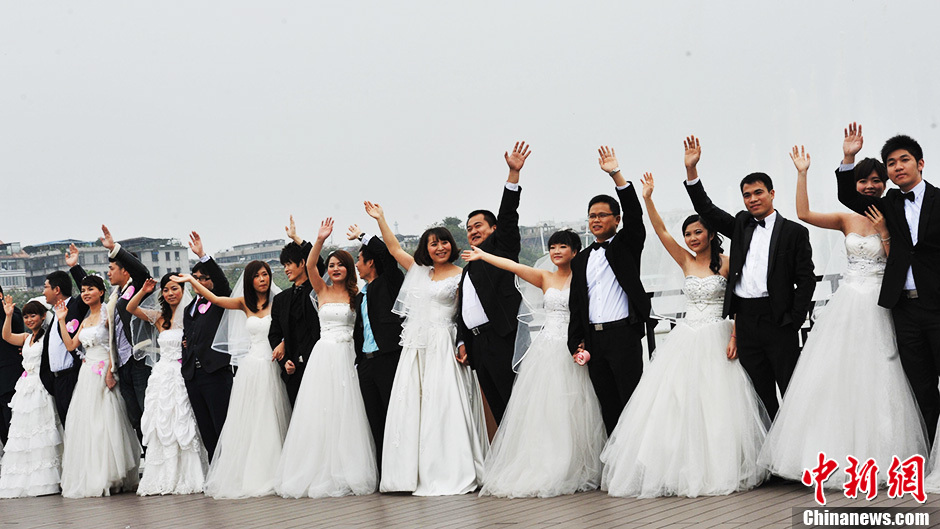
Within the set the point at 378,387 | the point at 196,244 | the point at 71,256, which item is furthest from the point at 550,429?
the point at 71,256

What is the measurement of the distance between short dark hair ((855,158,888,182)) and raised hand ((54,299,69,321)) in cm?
644

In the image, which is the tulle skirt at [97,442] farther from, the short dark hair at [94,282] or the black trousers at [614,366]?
the black trousers at [614,366]

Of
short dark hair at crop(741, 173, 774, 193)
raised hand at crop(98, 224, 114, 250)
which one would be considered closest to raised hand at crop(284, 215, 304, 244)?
raised hand at crop(98, 224, 114, 250)

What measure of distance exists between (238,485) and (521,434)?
232cm

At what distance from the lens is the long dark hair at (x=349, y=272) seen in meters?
7.25

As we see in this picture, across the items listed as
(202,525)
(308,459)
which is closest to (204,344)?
(308,459)

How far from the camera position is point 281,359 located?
295 inches

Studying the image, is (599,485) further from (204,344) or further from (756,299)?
(204,344)

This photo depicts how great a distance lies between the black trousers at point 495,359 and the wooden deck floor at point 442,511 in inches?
29.5

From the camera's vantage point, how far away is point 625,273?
6.07 meters

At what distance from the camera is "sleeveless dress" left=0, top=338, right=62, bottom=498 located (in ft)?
28.0

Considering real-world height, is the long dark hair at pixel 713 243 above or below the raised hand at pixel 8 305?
above

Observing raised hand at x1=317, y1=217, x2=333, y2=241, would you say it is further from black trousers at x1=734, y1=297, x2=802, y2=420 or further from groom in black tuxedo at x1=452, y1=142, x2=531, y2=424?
black trousers at x1=734, y1=297, x2=802, y2=420

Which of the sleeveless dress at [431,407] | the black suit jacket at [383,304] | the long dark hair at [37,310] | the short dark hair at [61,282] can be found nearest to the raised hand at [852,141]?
the sleeveless dress at [431,407]
